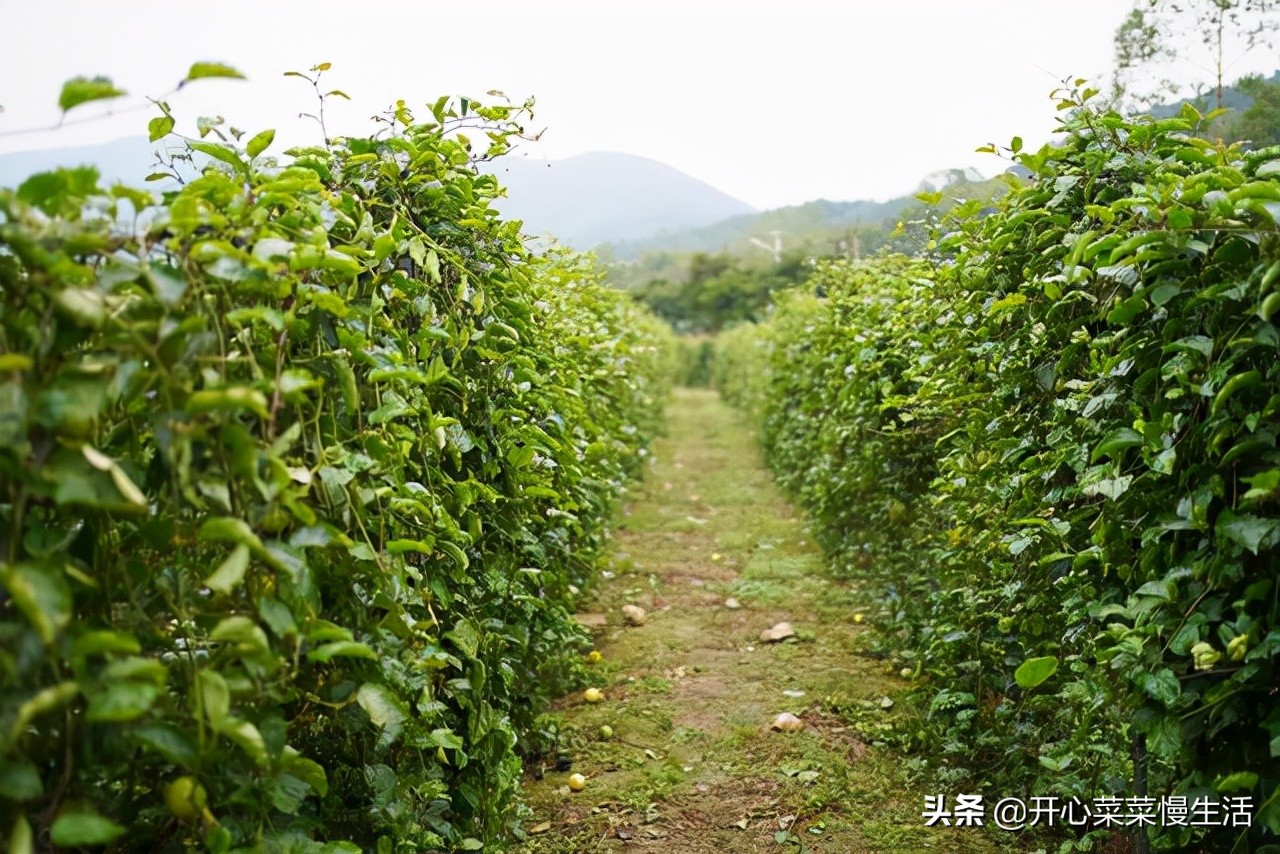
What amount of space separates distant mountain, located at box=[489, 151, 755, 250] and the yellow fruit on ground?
2.13m

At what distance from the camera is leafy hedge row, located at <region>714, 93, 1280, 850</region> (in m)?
1.70

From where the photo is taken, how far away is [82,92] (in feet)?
3.89

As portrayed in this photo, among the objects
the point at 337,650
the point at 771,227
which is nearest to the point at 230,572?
the point at 337,650

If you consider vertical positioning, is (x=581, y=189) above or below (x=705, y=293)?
above

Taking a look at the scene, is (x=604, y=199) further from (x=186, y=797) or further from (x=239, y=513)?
(x=186, y=797)

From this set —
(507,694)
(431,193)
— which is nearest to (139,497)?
(431,193)

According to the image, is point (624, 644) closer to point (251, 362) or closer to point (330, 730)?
point (330, 730)

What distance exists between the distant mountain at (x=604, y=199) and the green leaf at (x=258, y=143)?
3.73ft

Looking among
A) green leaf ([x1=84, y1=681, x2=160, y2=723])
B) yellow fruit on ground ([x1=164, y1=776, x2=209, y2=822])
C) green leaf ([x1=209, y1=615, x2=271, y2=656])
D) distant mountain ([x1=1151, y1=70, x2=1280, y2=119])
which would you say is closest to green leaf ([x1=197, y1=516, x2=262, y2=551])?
green leaf ([x1=209, y1=615, x2=271, y2=656])

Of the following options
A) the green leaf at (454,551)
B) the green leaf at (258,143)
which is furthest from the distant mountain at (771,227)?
the green leaf at (258,143)

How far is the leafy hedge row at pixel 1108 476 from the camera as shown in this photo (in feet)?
5.57

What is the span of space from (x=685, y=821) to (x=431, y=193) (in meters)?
2.06

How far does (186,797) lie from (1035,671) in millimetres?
1808

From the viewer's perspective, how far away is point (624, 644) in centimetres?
439
